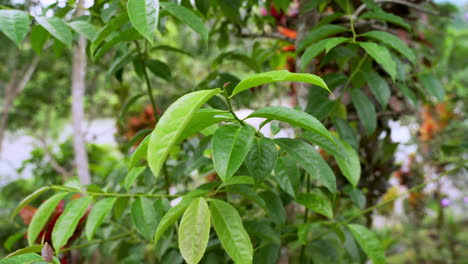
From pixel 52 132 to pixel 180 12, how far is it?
13.3ft

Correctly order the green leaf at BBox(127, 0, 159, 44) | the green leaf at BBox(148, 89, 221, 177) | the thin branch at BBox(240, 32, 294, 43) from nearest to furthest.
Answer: the green leaf at BBox(148, 89, 221, 177)
the green leaf at BBox(127, 0, 159, 44)
the thin branch at BBox(240, 32, 294, 43)

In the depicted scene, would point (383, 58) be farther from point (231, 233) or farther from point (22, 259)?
point (22, 259)

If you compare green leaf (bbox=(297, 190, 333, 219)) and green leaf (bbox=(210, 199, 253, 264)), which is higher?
green leaf (bbox=(210, 199, 253, 264))

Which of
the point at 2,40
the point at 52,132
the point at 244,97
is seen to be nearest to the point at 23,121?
the point at 2,40

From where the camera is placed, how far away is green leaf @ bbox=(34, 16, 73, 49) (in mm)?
501

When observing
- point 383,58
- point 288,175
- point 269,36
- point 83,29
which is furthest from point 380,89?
point 83,29

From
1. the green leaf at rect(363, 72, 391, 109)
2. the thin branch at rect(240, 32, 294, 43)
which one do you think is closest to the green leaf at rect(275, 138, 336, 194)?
the green leaf at rect(363, 72, 391, 109)

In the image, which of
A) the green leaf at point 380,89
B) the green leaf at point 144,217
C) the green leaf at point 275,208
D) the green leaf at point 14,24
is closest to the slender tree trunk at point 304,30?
the green leaf at point 380,89

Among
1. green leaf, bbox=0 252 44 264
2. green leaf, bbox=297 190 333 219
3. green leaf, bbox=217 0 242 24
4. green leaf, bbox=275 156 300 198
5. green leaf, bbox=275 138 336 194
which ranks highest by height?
green leaf, bbox=217 0 242 24

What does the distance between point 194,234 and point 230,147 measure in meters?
0.11

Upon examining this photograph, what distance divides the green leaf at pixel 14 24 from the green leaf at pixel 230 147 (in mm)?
286

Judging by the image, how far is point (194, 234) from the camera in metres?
0.39

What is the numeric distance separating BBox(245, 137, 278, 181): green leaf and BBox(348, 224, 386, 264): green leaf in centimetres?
29

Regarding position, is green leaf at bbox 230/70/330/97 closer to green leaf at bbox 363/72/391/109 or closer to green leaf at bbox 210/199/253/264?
green leaf at bbox 210/199/253/264
